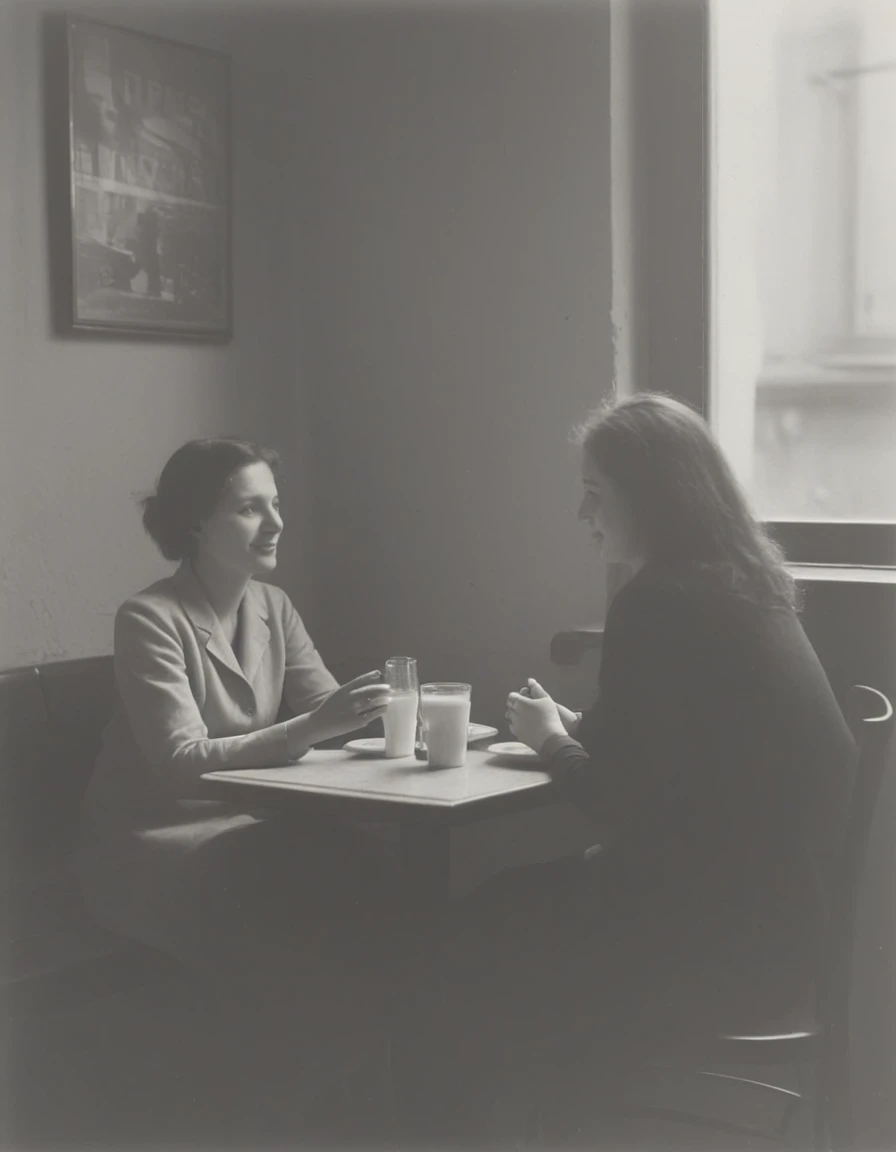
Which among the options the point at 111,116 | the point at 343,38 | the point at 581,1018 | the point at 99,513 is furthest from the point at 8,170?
the point at 581,1018

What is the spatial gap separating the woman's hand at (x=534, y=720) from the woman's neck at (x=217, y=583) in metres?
0.63

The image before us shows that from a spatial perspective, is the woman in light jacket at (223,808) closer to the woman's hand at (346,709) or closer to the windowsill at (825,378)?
the woman's hand at (346,709)

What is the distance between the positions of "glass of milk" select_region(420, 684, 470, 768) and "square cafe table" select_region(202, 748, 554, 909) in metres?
0.02

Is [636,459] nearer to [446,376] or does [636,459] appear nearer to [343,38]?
A: [446,376]

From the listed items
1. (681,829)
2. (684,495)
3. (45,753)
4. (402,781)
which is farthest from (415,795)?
(45,753)

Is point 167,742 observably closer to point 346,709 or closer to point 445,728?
point 346,709

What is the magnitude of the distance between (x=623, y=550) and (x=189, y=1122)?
1.19 m

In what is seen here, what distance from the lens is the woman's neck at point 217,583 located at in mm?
2434

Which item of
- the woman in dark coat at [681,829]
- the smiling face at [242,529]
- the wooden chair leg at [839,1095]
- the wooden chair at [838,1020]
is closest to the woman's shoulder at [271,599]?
the smiling face at [242,529]

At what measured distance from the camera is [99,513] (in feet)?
9.61

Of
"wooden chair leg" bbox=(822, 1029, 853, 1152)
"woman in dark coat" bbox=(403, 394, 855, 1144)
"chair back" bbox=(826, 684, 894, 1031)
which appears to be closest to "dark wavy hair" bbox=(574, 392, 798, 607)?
"woman in dark coat" bbox=(403, 394, 855, 1144)

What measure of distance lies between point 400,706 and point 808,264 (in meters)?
1.29

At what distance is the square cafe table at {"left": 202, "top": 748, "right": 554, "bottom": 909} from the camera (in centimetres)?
179

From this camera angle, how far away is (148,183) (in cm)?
293
